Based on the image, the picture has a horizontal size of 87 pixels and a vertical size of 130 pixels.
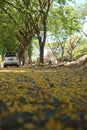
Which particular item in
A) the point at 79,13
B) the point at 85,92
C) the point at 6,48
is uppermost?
the point at 79,13

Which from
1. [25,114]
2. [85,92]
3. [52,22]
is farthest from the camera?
[52,22]

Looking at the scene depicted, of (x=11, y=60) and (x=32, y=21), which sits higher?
(x=32, y=21)

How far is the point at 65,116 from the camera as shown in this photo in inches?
193

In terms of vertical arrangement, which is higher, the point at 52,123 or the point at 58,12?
the point at 58,12

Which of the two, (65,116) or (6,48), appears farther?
(6,48)

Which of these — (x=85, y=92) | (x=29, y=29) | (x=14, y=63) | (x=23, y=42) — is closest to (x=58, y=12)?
(x=29, y=29)

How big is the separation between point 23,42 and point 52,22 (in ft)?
19.4

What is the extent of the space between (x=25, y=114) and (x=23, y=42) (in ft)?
171

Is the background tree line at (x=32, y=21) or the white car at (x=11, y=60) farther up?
the background tree line at (x=32, y=21)

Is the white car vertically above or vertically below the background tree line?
below

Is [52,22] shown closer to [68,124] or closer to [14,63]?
[14,63]

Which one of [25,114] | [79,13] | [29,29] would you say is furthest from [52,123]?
[79,13]

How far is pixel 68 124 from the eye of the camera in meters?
→ 4.28

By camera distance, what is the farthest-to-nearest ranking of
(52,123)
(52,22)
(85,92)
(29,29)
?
(52,22) < (29,29) < (85,92) < (52,123)
